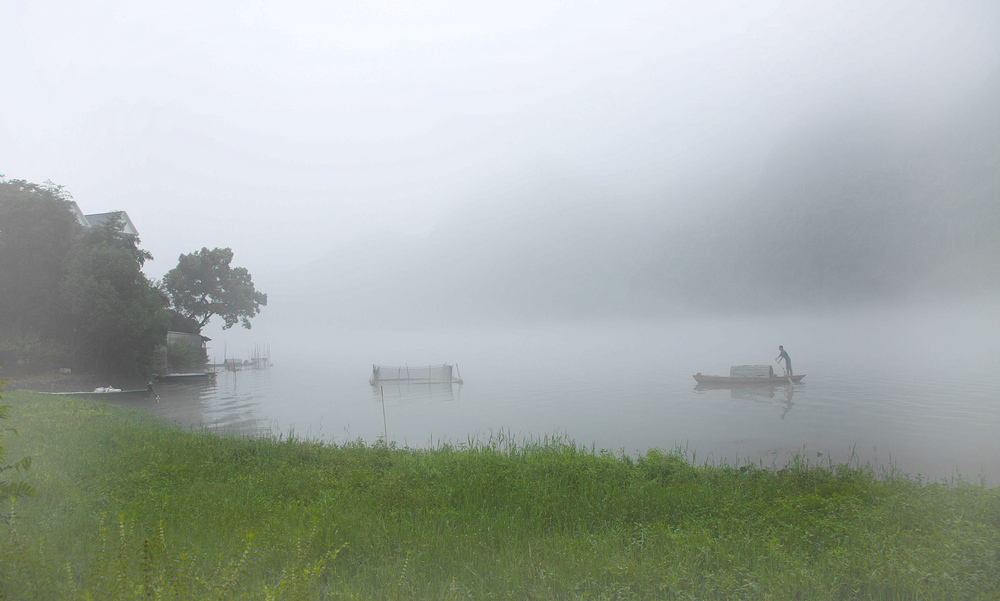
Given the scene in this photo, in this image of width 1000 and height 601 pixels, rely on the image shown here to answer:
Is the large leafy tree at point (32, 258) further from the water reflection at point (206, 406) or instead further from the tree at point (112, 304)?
the water reflection at point (206, 406)

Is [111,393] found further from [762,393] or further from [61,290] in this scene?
[762,393]

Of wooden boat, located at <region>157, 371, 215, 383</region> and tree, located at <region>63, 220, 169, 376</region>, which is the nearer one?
tree, located at <region>63, 220, 169, 376</region>

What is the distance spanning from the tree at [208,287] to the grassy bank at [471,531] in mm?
33799

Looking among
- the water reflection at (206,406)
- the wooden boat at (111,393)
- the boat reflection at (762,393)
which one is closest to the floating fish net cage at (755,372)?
the boat reflection at (762,393)

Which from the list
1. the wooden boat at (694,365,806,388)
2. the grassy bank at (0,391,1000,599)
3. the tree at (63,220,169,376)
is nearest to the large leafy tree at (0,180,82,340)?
the tree at (63,220,169,376)

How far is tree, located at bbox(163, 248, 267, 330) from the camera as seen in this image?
37.6 m

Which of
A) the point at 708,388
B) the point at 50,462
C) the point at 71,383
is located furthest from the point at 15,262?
the point at 708,388

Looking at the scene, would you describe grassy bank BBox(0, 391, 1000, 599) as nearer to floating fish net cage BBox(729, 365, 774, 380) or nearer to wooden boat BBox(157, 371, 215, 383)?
floating fish net cage BBox(729, 365, 774, 380)

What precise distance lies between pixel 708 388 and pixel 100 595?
126 feet

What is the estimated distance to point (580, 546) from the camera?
4016mm

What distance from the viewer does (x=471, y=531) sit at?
4.64 m

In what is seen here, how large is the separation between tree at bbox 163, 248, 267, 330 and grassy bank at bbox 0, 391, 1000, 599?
33.8 m

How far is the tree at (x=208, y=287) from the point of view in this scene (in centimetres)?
3759

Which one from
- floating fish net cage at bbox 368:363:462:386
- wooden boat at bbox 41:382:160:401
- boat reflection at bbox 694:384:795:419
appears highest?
wooden boat at bbox 41:382:160:401
